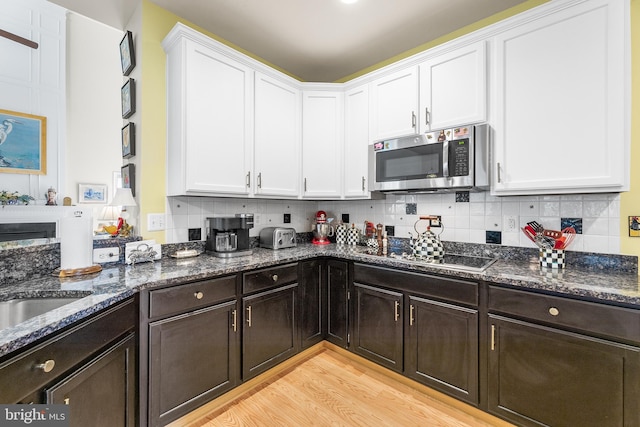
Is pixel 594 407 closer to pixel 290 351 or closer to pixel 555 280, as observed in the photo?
pixel 555 280

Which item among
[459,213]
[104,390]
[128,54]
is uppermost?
[128,54]

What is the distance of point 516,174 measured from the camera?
67.6 inches

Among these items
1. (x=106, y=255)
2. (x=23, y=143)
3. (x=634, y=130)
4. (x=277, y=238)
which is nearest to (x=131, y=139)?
(x=106, y=255)

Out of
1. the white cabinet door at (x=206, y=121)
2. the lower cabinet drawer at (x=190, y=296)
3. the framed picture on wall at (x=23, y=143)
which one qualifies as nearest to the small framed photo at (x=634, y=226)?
the lower cabinet drawer at (x=190, y=296)

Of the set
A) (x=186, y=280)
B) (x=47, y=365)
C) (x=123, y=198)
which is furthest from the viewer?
(x=123, y=198)

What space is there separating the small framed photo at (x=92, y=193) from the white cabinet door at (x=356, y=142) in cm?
440

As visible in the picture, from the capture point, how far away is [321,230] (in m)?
2.83

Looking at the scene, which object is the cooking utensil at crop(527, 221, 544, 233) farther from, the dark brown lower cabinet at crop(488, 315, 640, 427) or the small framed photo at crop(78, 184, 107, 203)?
the small framed photo at crop(78, 184, 107, 203)

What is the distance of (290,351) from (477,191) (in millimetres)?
1866

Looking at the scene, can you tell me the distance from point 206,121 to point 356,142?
1.25 m

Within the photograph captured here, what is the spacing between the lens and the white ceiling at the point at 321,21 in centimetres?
196

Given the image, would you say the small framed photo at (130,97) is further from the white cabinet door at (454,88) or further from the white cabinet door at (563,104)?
the white cabinet door at (563,104)

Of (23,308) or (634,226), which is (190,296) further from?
(634,226)

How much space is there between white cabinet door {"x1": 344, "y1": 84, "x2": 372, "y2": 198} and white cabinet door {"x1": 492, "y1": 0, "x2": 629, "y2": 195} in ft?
3.19
